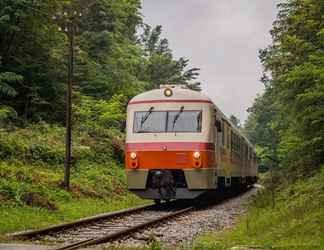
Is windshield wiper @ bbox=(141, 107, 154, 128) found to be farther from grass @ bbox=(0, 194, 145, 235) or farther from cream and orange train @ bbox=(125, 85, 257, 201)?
grass @ bbox=(0, 194, 145, 235)

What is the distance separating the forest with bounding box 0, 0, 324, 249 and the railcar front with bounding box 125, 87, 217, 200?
5.54 feet

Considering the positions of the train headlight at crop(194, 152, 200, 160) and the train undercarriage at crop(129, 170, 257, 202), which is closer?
the train headlight at crop(194, 152, 200, 160)

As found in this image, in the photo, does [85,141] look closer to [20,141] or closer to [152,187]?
[20,141]

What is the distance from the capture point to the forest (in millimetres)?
15852

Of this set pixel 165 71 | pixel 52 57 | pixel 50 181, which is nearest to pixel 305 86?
pixel 50 181

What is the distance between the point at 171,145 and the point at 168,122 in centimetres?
76

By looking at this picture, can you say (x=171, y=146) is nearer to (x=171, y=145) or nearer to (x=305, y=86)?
(x=171, y=145)

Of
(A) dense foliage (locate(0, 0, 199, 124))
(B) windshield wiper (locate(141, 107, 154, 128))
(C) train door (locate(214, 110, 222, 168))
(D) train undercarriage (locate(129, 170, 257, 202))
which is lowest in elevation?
(D) train undercarriage (locate(129, 170, 257, 202))

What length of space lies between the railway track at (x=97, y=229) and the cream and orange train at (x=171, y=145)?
0.78 m

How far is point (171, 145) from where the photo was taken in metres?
18.0

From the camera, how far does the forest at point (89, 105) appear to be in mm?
15852

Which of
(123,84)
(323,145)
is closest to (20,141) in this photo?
(323,145)

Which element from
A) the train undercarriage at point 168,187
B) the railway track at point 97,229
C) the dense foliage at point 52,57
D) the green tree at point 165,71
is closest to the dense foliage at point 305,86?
the train undercarriage at point 168,187

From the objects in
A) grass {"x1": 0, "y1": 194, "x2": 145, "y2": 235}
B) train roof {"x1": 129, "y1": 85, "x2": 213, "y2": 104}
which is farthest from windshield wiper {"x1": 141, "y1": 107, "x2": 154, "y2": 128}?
grass {"x1": 0, "y1": 194, "x2": 145, "y2": 235}
